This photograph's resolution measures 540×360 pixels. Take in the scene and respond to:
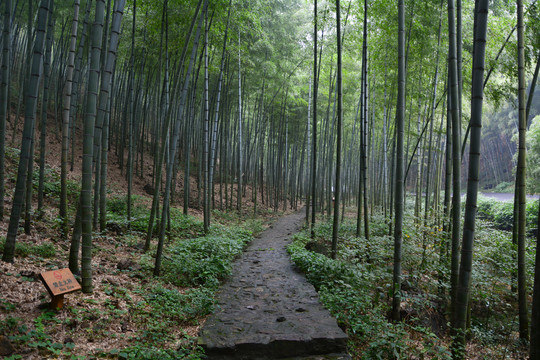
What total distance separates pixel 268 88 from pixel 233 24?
3.98m

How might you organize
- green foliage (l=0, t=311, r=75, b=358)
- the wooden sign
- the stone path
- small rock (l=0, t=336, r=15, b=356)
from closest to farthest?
small rock (l=0, t=336, r=15, b=356), green foliage (l=0, t=311, r=75, b=358), the wooden sign, the stone path

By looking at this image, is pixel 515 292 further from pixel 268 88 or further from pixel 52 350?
pixel 268 88

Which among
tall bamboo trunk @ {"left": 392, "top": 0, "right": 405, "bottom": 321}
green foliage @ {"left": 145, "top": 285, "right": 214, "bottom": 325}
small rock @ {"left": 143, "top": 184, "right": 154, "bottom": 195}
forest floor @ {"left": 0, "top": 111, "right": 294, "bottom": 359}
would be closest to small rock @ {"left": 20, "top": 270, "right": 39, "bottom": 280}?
forest floor @ {"left": 0, "top": 111, "right": 294, "bottom": 359}

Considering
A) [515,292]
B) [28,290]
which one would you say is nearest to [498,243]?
[515,292]

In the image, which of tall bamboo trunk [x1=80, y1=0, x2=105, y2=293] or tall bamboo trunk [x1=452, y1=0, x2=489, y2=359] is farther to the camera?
tall bamboo trunk [x1=80, y1=0, x2=105, y2=293]

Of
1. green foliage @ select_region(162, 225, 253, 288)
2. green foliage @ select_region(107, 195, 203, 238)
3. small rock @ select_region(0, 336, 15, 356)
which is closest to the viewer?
small rock @ select_region(0, 336, 15, 356)

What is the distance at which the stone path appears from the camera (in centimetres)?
252

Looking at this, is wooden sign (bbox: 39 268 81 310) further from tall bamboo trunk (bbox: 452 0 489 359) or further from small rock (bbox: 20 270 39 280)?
tall bamboo trunk (bbox: 452 0 489 359)

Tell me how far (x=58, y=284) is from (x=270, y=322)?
1811mm

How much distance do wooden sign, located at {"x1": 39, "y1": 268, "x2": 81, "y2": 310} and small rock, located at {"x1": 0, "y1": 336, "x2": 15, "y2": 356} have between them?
1.59ft

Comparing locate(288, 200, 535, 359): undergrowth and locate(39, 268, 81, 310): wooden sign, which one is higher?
locate(39, 268, 81, 310): wooden sign

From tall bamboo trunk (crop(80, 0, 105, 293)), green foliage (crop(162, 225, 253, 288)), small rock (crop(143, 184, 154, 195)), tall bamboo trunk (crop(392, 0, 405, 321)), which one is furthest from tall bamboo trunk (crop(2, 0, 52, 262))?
small rock (crop(143, 184, 154, 195))

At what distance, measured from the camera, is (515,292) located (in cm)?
460

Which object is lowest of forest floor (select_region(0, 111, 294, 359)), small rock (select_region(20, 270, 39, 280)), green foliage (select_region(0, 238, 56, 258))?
forest floor (select_region(0, 111, 294, 359))
